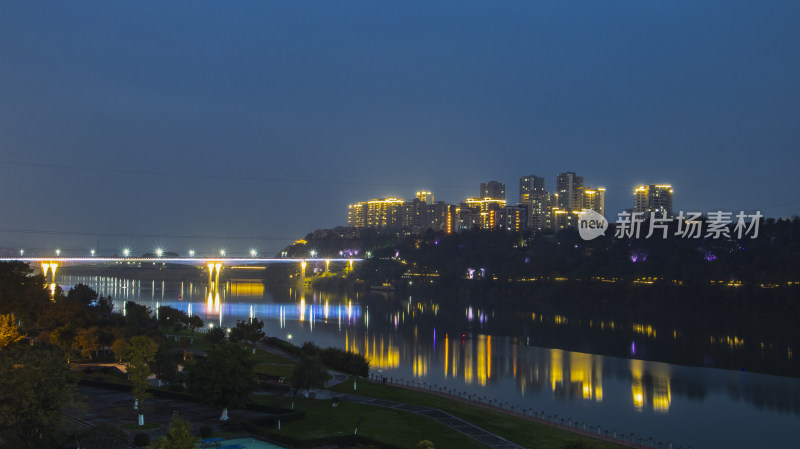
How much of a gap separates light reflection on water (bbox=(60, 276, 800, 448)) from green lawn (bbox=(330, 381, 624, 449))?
2597 mm

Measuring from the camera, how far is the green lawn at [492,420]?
1482 cm

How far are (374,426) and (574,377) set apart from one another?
12.6 metres

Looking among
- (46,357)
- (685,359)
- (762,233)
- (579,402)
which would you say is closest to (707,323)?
(685,359)

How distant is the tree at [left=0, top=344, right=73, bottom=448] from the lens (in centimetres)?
1077

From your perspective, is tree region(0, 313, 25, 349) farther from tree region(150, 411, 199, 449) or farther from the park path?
tree region(150, 411, 199, 449)

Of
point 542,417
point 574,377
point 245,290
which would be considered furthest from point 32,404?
point 245,290

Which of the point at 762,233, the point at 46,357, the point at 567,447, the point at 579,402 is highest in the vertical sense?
the point at 762,233

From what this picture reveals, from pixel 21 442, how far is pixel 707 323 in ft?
132

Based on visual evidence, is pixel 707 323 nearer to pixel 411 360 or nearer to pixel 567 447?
pixel 411 360

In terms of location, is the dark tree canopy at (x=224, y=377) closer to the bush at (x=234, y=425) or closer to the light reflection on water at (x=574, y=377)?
the bush at (x=234, y=425)

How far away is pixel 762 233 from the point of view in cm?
5656

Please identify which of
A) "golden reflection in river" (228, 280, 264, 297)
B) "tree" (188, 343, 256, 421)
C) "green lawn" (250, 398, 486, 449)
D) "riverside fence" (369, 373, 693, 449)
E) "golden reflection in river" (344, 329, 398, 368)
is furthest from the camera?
"golden reflection in river" (228, 280, 264, 297)

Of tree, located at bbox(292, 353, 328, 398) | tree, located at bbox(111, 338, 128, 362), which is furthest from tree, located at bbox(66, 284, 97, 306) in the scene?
tree, located at bbox(292, 353, 328, 398)

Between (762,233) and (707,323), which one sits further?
(762,233)
